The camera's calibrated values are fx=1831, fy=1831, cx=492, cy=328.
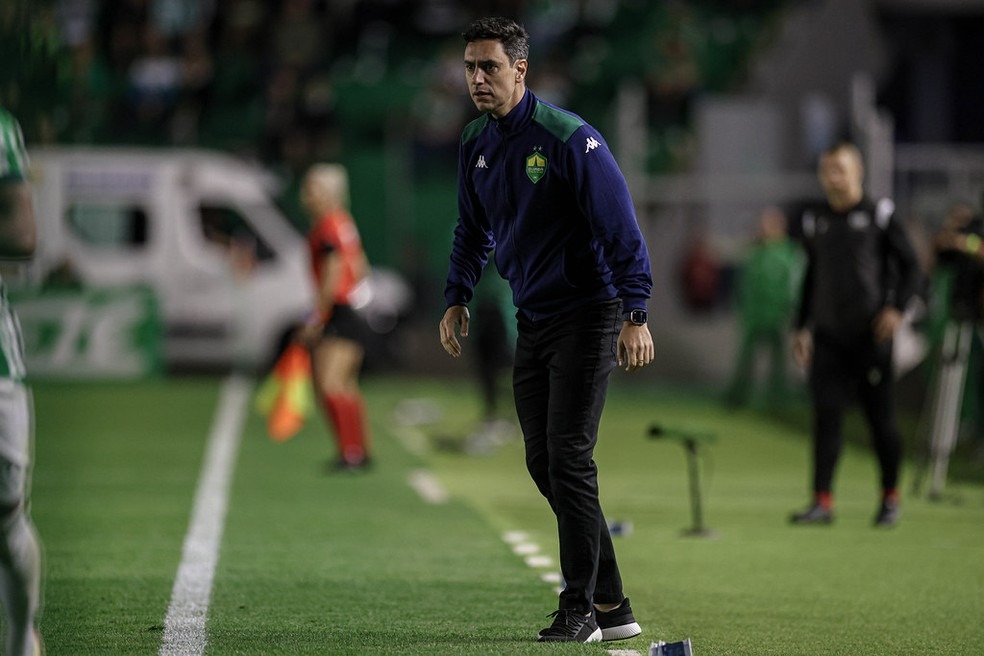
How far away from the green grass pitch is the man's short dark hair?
1950mm

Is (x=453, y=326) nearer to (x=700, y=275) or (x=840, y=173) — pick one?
(x=840, y=173)

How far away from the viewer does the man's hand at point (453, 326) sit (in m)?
6.38

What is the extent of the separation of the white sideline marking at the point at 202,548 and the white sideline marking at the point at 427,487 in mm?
1226

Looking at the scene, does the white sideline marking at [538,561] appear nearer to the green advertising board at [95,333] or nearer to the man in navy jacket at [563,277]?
the man in navy jacket at [563,277]

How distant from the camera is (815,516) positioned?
33.3 ft

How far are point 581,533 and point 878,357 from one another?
14.3ft

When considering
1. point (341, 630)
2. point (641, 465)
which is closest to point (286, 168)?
point (641, 465)

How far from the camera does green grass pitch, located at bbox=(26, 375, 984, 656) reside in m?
6.54

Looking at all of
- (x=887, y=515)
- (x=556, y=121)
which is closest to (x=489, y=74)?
(x=556, y=121)

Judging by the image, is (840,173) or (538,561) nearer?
(538,561)

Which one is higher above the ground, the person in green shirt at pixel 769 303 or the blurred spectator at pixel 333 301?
the blurred spectator at pixel 333 301

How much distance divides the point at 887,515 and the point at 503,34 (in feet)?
17.0

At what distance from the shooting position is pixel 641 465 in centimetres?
1388

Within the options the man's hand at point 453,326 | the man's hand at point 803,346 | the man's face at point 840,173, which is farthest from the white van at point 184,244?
the man's hand at point 453,326
